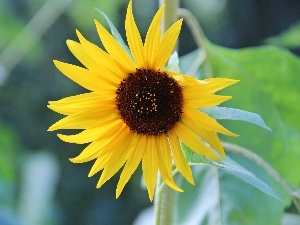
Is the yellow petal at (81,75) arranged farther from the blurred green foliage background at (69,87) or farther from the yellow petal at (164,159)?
the blurred green foliage background at (69,87)

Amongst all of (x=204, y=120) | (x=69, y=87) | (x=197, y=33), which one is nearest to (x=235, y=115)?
(x=204, y=120)

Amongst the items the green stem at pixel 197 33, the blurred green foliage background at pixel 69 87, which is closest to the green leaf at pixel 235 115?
the green stem at pixel 197 33

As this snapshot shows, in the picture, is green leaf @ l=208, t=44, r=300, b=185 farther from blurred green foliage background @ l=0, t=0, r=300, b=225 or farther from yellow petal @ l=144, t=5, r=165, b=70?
blurred green foliage background @ l=0, t=0, r=300, b=225

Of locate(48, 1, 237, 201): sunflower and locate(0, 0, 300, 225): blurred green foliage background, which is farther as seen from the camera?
locate(0, 0, 300, 225): blurred green foliage background

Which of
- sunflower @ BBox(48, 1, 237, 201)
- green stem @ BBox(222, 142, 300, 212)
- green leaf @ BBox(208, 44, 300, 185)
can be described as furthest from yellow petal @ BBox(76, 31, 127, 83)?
green leaf @ BBox(208, 44, 300, 185)

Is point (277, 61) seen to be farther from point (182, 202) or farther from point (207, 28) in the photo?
point (207, 28)

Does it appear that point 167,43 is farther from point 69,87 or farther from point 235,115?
point 69,87

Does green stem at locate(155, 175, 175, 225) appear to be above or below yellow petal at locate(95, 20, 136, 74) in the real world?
below
